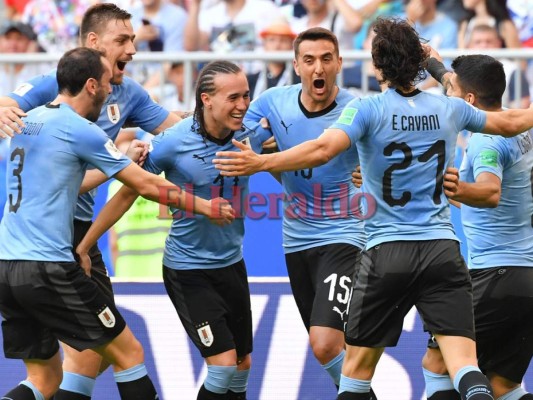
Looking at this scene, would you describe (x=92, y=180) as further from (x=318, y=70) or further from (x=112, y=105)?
(x=318, y=70)

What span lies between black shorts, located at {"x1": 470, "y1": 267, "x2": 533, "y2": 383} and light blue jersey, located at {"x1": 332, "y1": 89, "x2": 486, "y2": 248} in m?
0.73

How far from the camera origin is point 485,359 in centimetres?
701

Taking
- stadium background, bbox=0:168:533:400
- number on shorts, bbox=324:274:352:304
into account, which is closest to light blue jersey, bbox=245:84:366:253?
number on shorts, bbox=324:274:352:304

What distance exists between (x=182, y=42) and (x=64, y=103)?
619 cm

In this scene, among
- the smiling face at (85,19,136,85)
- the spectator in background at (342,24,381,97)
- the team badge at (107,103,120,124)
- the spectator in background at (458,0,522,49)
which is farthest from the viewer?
the spectator in background at (458,0,522,49)

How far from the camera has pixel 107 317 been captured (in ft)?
21.8

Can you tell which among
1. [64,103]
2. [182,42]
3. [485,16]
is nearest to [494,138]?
[64,103]

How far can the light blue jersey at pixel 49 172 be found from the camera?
6.54 metres

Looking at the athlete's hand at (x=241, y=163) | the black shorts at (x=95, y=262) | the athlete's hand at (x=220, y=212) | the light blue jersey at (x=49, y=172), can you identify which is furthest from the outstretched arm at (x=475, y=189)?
the black shorts at (x=95, y=262)

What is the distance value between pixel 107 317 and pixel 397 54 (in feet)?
7.68

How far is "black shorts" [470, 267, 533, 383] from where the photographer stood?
22.4 feet

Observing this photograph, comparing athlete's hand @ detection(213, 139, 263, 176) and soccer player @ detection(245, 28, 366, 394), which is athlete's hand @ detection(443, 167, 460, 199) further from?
soccer player @ detection(245, 28, 366, 394)

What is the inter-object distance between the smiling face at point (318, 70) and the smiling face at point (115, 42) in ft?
4.09

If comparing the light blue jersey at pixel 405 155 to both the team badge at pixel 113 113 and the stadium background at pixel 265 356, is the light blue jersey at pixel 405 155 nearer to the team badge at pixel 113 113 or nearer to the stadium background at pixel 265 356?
the stadium background at pixel 265 356
